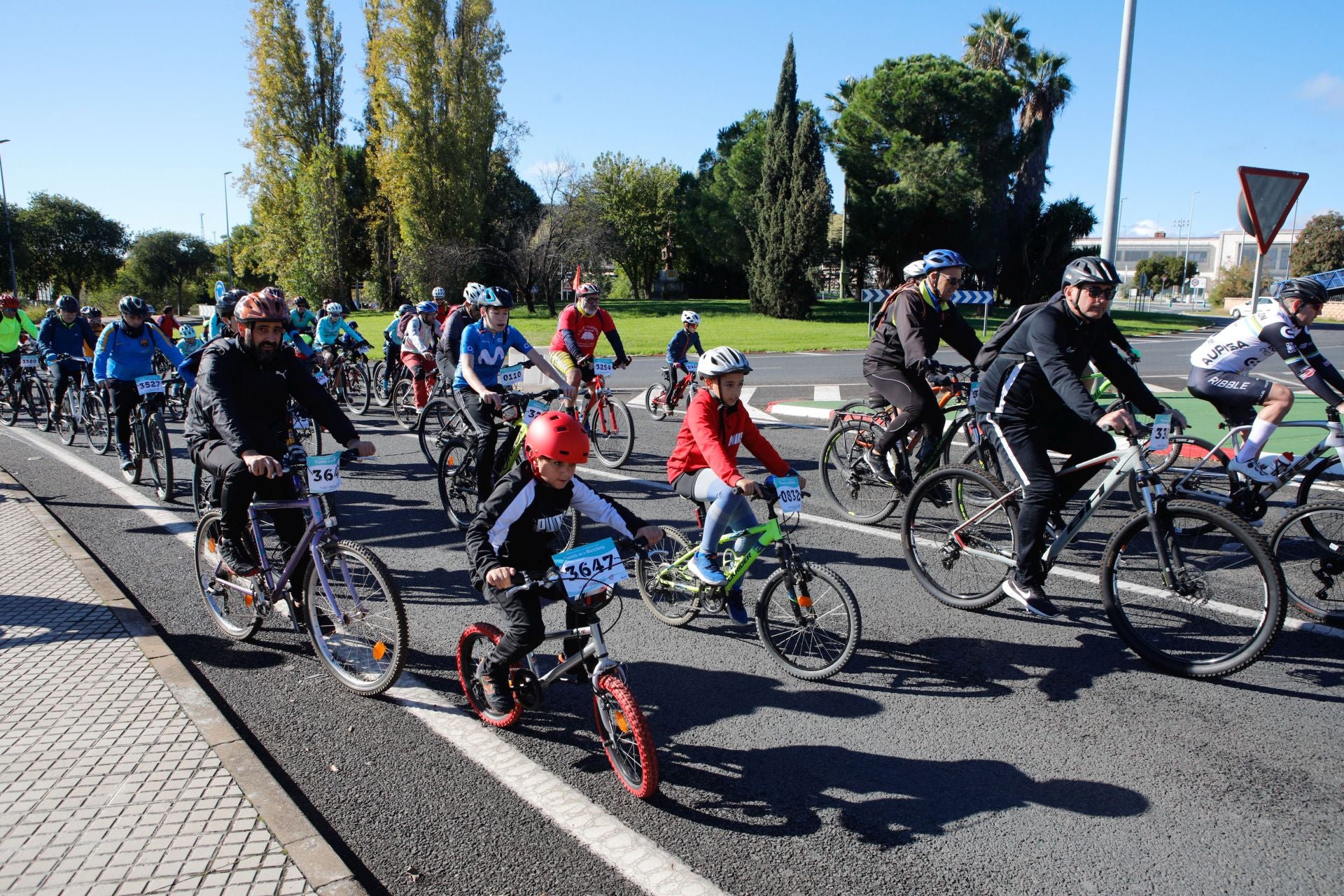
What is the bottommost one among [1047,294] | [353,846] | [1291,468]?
[353,846]

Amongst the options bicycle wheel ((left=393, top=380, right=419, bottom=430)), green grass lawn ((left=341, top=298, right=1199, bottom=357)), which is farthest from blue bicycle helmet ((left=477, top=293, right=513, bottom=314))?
green grass lawn ((left=341, top=298, right=1199, bottom=357))

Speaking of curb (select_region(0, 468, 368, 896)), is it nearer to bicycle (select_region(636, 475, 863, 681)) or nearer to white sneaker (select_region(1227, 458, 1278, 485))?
bicycle (select_region(636, 475, 863, 681))

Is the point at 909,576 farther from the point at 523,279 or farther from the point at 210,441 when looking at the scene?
the point at 523,279

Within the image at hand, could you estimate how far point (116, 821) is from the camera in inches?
122

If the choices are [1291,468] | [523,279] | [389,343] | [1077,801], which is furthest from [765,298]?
[1077,801]

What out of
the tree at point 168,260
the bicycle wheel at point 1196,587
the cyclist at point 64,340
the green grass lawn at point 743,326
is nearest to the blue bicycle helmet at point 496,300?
the bicycle wheel at point 1196,587

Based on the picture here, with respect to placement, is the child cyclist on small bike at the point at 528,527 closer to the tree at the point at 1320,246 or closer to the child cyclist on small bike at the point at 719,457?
the child cyclist on small bike at the point at 719,457

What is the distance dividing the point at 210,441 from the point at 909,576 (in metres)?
4.70

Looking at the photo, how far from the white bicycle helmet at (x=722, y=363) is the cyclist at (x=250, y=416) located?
6.17 ft

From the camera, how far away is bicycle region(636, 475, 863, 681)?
4.32m

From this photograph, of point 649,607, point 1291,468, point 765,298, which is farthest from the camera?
point 765,298

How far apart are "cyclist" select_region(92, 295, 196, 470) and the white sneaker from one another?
9754 millimetres

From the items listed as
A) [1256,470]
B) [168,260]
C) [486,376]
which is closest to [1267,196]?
[1256,470]

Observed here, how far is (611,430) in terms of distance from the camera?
10.1 meters
